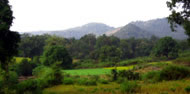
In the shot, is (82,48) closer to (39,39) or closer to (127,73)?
(39,39)

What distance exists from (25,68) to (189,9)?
3736 cm

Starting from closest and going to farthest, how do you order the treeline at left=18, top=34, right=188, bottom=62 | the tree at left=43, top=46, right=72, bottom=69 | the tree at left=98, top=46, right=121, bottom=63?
the tree at left=43, top=46, right=72, bottom=69, the tree at left=98, top=46, right=121, bottom=63, the treeline at left=18, top=34, right=188, bottom=62

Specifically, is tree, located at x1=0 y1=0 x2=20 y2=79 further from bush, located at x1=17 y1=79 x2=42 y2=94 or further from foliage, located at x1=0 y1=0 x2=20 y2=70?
bush, located at x1=17 y1=79 x2=42 y2=94

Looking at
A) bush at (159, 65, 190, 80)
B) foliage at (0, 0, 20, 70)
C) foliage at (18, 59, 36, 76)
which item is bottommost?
foliage at (18, 59, 36, 76)

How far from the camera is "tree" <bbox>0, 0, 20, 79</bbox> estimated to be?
11.6m

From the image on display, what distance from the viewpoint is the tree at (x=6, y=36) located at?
458 inches

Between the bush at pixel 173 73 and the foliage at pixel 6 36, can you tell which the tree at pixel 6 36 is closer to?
→ the foliage at pixel 6 36

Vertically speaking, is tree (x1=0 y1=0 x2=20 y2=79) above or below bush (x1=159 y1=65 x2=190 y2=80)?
above

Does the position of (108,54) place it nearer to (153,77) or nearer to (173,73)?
(153,77)

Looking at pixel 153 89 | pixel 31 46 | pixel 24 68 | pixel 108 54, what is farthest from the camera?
pixel 31 46

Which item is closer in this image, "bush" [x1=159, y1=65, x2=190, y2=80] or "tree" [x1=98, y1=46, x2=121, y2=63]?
"bush" [x1=159, y1=65, x2=190, y2=80]

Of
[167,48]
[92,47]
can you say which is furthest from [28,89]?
[92,47]

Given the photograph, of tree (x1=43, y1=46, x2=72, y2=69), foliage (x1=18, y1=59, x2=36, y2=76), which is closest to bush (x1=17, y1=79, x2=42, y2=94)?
foliage (x1=18, y1=59, x2=36, y2=76)

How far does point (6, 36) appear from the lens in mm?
12445
